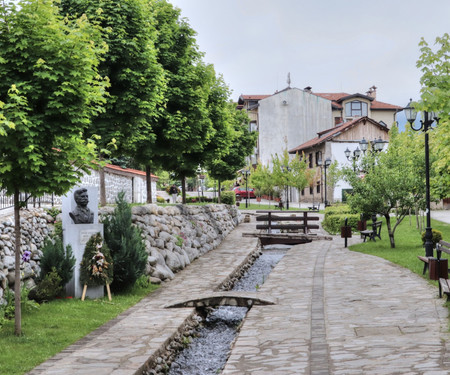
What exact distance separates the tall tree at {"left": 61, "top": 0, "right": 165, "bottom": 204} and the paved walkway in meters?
4.80

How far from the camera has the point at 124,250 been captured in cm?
1142

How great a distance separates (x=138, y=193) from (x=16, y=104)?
98.9ft

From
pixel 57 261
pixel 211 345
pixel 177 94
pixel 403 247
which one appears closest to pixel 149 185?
pixel 177 94

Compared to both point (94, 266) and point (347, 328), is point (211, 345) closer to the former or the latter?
point (347, 328)

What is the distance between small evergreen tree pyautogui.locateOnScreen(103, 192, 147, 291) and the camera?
1138cm

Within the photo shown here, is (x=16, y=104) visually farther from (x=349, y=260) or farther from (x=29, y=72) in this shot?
(x=349, y=260)

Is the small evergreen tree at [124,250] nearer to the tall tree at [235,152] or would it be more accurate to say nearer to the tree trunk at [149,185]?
the tree trunk at [149,185]

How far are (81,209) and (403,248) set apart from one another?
39.0 feet

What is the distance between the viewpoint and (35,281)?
10.4m

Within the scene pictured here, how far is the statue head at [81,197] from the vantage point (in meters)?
10.8

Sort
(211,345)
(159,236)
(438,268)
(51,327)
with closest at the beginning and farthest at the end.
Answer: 1. (51,327)
2. (211,345)
3. (438,268)
4. (159,236)

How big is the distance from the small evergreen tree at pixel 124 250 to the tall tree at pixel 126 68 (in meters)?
3.53

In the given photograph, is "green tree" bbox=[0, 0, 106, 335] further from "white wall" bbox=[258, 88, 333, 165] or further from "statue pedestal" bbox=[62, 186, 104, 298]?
"white wall" bbox=[258, 88, 333, 165]

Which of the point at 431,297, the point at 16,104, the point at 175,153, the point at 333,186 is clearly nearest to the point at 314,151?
the point at 333,186
